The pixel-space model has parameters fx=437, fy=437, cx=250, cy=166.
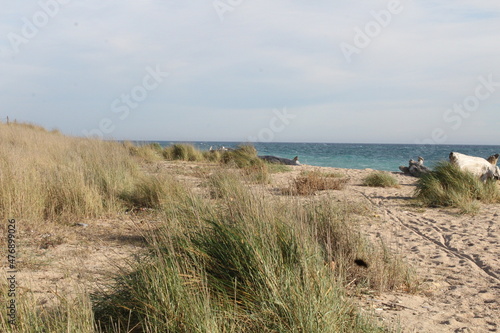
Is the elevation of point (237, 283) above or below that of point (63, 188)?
below

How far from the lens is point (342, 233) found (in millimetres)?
4410

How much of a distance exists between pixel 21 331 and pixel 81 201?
13.9 ft

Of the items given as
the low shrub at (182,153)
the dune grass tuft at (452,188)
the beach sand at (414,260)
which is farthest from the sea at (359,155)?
the beach sand at (414,260)

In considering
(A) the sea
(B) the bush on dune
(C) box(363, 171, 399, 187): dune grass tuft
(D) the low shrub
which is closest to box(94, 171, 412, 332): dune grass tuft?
(B) the bush on dune

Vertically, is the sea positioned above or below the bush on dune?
below

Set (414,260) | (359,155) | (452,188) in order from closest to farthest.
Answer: (414,260) → (452,188) → (359,155)

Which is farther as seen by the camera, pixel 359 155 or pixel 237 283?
pixel 359 155

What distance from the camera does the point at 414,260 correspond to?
17.1 feet

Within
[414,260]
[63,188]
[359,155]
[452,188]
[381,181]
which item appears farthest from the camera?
[359,155]

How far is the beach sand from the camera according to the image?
3.49 m

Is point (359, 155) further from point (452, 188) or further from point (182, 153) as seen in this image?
point (452, 188)

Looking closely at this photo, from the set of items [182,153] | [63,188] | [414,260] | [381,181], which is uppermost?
[182,153]

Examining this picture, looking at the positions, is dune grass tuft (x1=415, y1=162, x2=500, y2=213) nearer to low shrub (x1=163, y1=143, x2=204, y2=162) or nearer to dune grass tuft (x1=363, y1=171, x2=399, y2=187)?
dune grass tuft (x1=363, y1=171, x2=399, y2=187)

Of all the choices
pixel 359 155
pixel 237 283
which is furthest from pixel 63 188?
pixel 359 155
